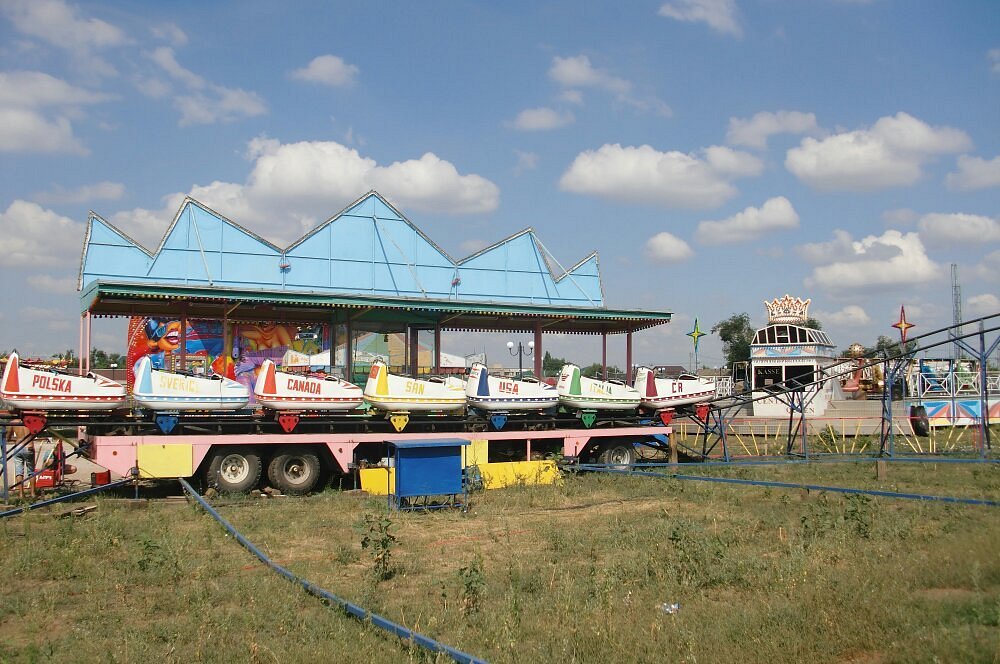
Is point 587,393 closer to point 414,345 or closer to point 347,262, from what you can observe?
point 414,345

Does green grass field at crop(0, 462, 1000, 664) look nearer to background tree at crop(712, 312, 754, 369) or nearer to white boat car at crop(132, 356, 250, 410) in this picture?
white boat car at crop(132, 356, 250, 410)

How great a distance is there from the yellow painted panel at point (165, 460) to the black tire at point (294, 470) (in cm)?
165

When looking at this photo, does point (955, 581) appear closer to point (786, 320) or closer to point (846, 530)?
point (846, 530)

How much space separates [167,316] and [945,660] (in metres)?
21.1

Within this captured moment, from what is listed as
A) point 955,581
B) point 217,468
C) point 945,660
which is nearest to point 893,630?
point 945,660

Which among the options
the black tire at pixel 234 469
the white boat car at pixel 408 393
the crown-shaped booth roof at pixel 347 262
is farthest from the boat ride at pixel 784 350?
the black tire at pixel 234 469

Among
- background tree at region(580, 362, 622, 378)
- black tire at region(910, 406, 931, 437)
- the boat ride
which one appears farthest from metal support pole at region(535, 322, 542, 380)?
the boat ride

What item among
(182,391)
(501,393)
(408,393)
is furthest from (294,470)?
(501,393)

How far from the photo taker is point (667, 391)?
21.5 m

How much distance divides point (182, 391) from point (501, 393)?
22.5 ft

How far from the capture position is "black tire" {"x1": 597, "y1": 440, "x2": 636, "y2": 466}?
67.8 feet

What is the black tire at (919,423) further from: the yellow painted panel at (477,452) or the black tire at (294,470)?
the black tire at (294,470)

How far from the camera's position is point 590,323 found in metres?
25.8

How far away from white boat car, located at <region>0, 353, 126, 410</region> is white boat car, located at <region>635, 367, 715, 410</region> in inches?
481
